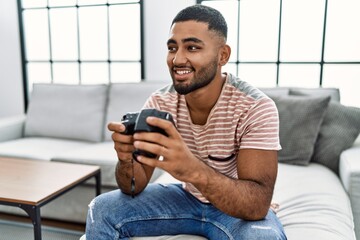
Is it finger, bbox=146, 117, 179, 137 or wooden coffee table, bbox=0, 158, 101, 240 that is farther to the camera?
wooden coffee table, bbox=0, 158, 101, 240

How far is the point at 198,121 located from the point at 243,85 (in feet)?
0.65

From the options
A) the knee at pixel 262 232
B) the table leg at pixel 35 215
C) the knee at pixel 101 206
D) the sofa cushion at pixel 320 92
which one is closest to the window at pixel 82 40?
the sofa cushion at pixel 320 92

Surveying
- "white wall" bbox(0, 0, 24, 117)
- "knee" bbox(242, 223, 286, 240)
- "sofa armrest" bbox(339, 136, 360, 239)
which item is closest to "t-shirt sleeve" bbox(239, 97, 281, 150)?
"knee" bbox(242, 223, 286, 240)

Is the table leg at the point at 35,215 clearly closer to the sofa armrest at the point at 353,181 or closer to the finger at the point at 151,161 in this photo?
the finger at the point at 151,161

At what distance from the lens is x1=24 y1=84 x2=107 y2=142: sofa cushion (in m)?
2.52

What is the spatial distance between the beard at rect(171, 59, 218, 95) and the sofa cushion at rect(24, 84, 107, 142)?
157 cm

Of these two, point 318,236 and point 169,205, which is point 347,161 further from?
point 169,205

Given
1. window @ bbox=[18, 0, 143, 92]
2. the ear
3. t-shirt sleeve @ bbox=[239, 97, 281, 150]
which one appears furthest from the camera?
window @ bbox=[18, 0, 143, 92]

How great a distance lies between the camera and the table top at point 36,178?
4.74 ft

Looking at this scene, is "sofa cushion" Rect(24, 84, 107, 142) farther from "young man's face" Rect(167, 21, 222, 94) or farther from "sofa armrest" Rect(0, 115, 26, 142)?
"young man's face" Rect(167, 21, 222, 94)

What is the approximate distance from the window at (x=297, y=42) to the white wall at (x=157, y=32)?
0.31m

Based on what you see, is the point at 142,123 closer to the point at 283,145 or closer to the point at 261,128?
the point at 261,128

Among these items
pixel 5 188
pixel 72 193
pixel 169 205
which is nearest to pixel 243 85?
pixel 169 205

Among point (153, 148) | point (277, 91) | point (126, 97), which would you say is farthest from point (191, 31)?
point (126, 97)
